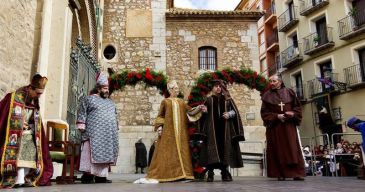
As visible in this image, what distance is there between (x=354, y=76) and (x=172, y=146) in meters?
16.2

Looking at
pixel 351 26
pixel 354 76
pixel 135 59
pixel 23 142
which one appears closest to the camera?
pixel 23 142

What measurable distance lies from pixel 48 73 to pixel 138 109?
7133mm

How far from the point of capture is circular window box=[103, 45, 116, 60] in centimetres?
1500

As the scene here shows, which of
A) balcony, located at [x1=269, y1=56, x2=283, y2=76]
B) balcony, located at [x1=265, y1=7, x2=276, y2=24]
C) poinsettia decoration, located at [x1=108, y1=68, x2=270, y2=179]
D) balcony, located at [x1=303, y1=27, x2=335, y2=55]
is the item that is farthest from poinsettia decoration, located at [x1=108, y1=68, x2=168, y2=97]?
balcony, located at [x1=265, y1=7, x2=276, y2=24]

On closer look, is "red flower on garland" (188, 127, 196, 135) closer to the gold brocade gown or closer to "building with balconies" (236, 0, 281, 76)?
the gold brocade gown

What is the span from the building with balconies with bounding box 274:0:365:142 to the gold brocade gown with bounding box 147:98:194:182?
49.7 feet

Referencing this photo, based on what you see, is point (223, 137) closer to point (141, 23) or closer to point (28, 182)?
point (28, 182)

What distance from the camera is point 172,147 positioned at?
18.4 ft

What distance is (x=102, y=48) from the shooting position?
14945mm

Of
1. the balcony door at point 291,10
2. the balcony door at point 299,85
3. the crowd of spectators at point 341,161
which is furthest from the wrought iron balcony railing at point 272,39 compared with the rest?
the crowd of spectators at point 341,161

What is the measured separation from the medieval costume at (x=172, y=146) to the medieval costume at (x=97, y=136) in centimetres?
72

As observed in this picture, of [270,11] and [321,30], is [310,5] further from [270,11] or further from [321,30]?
[270,11]

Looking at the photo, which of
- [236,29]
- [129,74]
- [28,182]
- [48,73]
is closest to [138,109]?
[129,74]

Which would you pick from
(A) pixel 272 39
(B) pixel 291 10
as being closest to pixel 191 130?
(B) pixel 291 10
